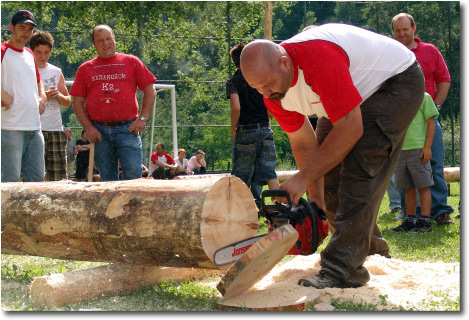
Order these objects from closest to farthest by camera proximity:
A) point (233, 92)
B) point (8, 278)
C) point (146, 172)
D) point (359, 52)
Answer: point (359, 52) < point (8, 278) < point (233, 92) < point (146, 172)

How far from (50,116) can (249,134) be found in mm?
2248

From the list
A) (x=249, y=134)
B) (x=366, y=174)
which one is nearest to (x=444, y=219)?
(x=249, y=134)

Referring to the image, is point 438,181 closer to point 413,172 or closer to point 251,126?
point 413,172

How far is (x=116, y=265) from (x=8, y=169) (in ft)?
6.55

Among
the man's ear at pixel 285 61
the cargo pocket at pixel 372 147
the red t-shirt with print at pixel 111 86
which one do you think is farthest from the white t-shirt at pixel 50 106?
the cargo pocket at pixel 372 147

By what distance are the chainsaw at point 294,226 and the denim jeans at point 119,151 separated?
2.62m

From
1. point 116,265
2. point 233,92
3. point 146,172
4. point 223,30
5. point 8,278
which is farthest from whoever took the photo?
point 223,30

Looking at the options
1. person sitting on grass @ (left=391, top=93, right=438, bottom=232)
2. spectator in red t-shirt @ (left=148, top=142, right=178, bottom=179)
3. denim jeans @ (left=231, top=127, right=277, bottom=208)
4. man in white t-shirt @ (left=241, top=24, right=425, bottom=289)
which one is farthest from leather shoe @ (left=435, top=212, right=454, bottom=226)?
spectator in red t-shirt @ (left=148, top=142, right=178, bottom=179)

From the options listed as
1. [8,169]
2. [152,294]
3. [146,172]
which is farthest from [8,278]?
[146,172]

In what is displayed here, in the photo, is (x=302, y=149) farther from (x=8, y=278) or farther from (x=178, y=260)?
(x=8, y=278)

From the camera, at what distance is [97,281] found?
127 inches

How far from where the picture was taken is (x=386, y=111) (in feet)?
10.2

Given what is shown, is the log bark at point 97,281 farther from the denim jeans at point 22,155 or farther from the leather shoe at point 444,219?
the leather shoe at point 444,219

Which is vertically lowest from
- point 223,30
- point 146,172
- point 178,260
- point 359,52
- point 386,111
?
point 146,172
